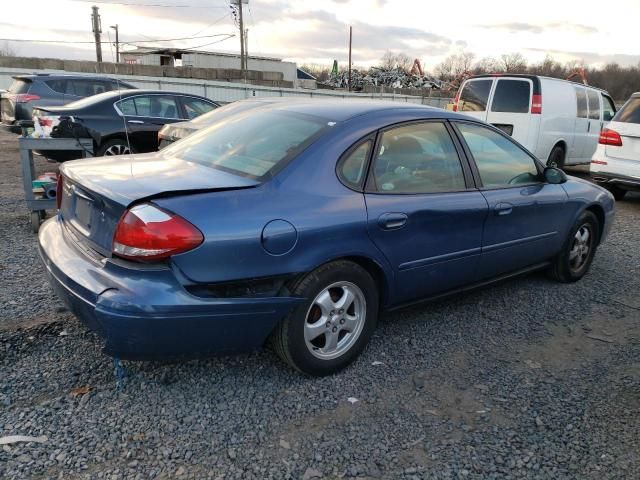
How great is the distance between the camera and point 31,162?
561 centimetres

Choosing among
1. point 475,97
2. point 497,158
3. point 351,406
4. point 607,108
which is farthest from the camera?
point 607,108

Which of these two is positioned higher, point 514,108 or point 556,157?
point 514,108

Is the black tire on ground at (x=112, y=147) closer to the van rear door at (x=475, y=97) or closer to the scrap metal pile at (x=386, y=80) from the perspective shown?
the van rear door at (x=475, y=97)

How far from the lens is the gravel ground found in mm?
2391

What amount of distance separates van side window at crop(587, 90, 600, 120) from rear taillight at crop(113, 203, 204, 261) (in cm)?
1109

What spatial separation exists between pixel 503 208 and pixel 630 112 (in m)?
5.80

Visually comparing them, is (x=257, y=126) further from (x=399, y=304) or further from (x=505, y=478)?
(x=505, y=478)

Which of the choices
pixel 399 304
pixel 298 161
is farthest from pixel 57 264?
pixel 399 304

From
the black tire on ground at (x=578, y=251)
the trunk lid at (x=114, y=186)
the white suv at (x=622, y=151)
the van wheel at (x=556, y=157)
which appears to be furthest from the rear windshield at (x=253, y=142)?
the van wheel at (x=556, y=157)

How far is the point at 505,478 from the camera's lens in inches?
92.6

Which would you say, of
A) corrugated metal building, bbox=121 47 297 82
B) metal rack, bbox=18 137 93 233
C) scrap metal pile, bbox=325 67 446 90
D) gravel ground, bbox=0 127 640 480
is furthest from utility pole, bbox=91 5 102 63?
gravel ground, bbox=0 127 640 480

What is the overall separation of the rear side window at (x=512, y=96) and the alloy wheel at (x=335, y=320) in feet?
26.1

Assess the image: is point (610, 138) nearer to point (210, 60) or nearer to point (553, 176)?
point (553, 176)

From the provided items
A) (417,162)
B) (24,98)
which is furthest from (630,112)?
(24,98)
